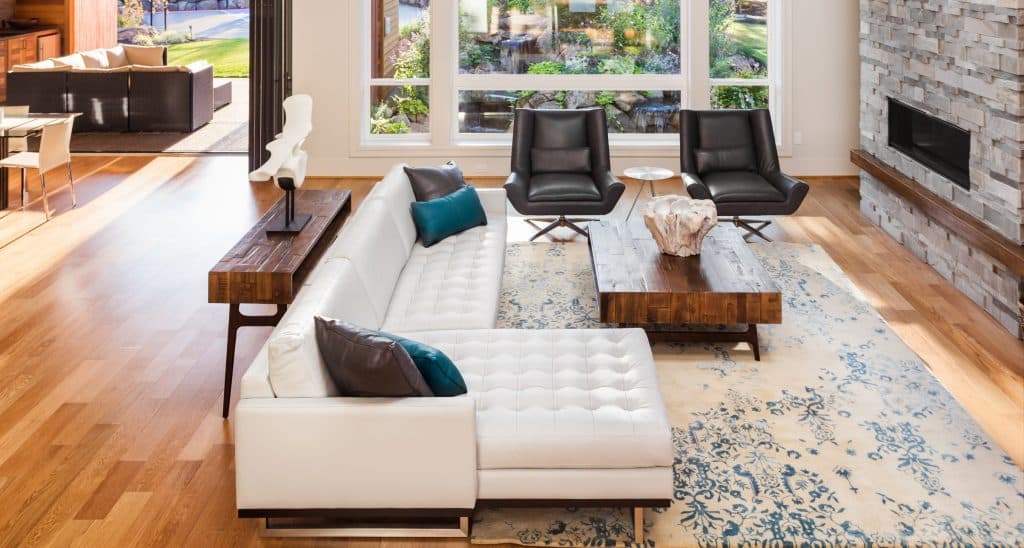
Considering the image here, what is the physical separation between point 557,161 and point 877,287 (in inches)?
106

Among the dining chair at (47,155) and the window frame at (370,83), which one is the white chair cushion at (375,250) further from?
the window frame at (370,83)

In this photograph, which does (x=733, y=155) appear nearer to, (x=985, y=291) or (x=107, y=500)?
(x=985, y=291)

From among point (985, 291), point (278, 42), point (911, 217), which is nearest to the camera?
point (985, 291)

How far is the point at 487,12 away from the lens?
10.5 m

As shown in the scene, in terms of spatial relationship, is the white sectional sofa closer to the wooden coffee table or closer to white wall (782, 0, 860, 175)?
the wooden coffee table

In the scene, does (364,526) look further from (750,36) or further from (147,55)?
(147,55)

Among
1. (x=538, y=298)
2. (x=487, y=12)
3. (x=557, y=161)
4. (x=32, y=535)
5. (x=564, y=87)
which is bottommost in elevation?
(x=32, y=535)

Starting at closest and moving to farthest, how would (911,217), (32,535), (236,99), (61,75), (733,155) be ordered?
1. (32,535)
2. (911,217)
3. (733,155)
4. (61,75)
5. (236,99)

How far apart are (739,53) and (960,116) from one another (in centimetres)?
397

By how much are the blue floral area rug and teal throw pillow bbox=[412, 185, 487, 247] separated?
0.57 meters

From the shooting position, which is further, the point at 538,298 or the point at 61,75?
the point at 61,75

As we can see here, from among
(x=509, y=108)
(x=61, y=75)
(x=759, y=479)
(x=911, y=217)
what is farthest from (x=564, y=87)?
(x=759, y=479)

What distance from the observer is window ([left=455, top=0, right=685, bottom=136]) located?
34.3 ft

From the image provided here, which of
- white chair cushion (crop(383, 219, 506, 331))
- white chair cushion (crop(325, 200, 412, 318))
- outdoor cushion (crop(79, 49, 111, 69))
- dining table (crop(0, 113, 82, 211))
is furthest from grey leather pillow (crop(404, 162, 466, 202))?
outdoor cushion (crop(79, 49, 111, 69))
